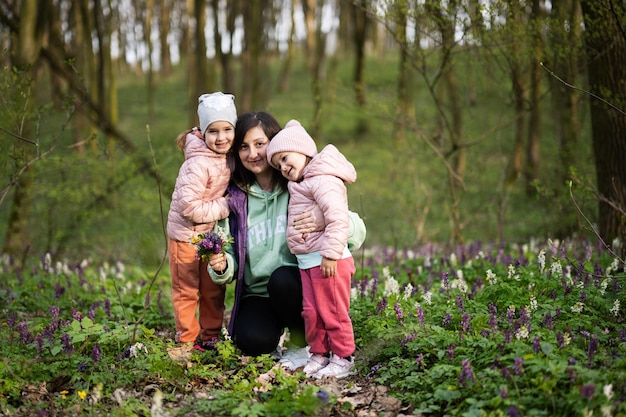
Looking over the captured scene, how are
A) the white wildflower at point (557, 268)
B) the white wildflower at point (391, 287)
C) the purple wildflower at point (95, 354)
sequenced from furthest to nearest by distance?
the white wildflower at point (391, 287), the white wildflower at point (557, 268), the purple wildflower at point (95, 354)

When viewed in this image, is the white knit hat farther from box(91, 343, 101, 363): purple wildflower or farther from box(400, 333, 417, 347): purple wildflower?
box(400, 333, 417, 347): purple wildflower

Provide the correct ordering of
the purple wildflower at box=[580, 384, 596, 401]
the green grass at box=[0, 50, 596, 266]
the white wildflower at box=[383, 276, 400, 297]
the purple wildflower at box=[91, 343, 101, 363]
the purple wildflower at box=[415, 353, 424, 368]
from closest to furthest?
the purple wildflower at box=[580, 384, 596, 401] → the purple wildflower at box=[415, 353, 424, 368] → the purple wildflower at box=[91, 343, 101, 363] → the white wildflower at box=[383, 276, 400, 297] → the green grass at box=[0, 50, 596, 266]

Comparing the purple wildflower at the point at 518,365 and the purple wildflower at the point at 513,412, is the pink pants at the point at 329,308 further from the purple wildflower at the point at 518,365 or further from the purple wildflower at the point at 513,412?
the purple wildflower at the point at 513,412

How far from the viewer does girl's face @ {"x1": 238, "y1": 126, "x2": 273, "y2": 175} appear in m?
4.49

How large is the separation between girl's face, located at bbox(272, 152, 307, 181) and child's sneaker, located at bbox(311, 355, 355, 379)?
4.24ft

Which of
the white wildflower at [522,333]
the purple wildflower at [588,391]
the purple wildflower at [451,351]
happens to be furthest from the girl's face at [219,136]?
the purple wildflower at [588,391]

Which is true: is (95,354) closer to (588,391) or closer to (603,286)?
(588,391)

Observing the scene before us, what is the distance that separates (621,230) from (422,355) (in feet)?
12.8

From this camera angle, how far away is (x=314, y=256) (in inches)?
166

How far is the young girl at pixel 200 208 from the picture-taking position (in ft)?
14.6

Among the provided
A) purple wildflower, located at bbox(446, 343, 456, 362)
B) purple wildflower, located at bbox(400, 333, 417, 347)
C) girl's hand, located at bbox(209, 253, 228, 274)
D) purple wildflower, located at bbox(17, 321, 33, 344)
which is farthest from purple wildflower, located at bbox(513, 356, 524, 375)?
purple wildflower, located at bbox(17, 321, 33, 344)

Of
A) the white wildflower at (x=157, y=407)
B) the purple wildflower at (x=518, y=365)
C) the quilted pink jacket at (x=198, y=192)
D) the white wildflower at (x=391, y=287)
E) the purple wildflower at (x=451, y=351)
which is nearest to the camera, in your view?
the white wildflower at (x=157, y=407)

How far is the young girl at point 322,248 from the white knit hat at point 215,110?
0.44m

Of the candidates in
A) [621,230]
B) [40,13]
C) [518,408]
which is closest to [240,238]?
[518,408]
